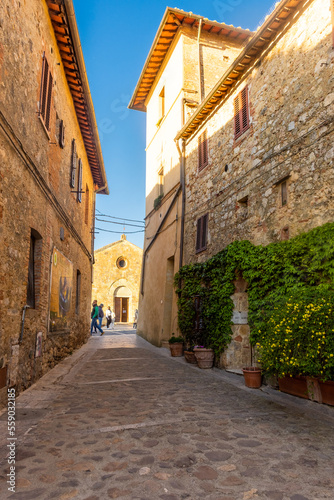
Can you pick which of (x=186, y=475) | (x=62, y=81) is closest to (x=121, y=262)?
(x=62, y=81)

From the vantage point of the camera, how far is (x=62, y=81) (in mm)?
8977

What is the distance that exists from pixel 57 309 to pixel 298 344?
18.0 ft

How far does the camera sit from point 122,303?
35.0 m

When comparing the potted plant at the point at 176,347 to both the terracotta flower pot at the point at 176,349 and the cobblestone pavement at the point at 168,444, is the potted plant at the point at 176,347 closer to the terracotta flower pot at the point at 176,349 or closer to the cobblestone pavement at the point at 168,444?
the terracotta flower pot at the point at 176,349

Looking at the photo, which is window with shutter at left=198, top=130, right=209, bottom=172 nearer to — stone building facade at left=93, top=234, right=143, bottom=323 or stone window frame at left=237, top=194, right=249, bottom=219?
stone window frame at left=237, top=194, right=249, bottom=219

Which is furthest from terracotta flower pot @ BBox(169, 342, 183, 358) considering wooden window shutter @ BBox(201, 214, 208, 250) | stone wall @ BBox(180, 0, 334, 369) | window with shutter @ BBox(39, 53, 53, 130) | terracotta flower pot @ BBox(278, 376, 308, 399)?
window with shutter @ BBox(39, 53, 53, 130)

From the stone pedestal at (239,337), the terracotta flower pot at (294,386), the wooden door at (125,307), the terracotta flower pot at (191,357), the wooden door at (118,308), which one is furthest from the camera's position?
the wooden door at (125,307)

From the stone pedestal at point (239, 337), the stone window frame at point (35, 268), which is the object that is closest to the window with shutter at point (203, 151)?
the stone pedestal at point (239, 337)

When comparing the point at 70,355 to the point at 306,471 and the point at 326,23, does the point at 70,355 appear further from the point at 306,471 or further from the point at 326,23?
the point at 326,23

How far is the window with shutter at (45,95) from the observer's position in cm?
682

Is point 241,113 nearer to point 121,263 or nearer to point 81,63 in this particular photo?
point 81,63

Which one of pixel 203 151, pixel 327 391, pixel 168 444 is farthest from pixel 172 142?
pixel 168 444

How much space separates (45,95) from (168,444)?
645 centimetres

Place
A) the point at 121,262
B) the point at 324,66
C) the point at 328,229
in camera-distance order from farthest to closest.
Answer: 1. the point at 121,262
2. the point at 324,66
3. the point at 328,229
